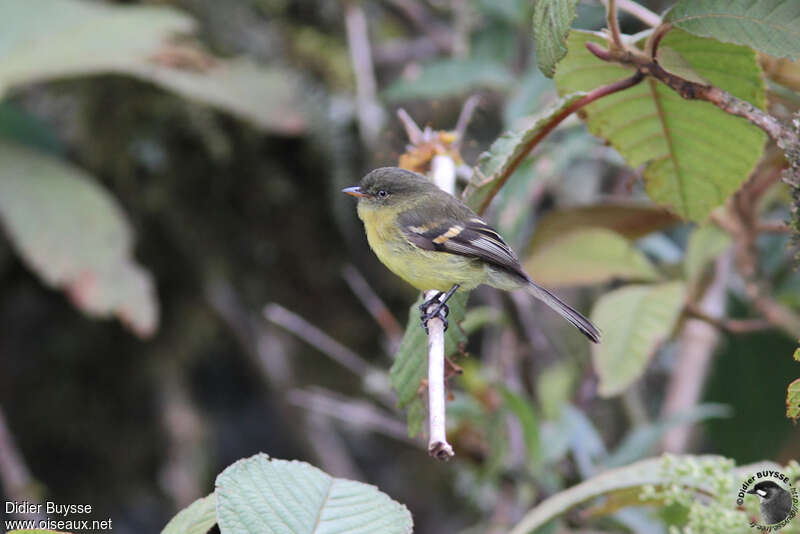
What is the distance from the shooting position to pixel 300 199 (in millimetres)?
4105

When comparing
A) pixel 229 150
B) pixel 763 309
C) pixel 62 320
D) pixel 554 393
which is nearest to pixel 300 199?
pixel 229 150

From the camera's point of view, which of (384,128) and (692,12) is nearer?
(692,12)

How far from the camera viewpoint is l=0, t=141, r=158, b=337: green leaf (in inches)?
126

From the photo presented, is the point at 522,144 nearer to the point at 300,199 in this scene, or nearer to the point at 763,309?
the point at 763,309

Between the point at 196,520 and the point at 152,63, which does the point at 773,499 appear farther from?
the point at 152,63

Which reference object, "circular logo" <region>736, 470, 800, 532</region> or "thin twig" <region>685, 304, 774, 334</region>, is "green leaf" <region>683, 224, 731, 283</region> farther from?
"circular logo" <region>736, 470, 800, 532</region>

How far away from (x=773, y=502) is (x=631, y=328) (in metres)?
1.10

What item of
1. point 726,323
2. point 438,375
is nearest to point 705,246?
point 726,323

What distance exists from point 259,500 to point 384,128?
2.67 metres

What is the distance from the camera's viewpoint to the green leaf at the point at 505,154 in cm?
143

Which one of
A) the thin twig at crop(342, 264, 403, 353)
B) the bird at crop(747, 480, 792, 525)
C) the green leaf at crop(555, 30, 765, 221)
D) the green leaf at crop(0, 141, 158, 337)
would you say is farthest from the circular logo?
the green leaf at crop(0, 141, 158, 337)

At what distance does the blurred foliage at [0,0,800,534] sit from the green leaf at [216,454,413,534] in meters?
1.16

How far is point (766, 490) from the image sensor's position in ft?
4.34

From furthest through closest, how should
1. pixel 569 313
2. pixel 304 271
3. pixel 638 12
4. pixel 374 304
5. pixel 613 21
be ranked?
pixel 304 271, pixel 374 304, pixel 569 313, pixel 638 12, pixel 613 21
